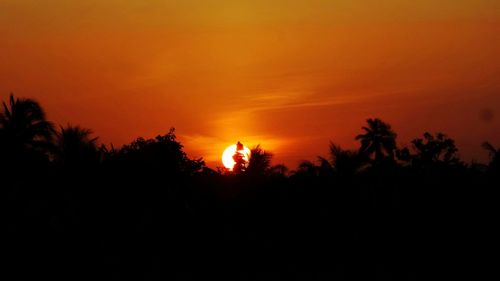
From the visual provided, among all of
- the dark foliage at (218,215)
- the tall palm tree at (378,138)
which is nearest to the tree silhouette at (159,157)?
the dark foliage at (218,215)

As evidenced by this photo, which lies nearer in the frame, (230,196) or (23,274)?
(23,274)

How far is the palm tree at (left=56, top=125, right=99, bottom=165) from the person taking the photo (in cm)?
2923

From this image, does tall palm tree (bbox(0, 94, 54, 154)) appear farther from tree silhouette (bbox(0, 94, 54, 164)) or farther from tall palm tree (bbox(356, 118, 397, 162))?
tall palm tree (bbox(356, 118, 397, 162))

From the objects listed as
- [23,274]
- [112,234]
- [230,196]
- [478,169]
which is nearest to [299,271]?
[230,196]

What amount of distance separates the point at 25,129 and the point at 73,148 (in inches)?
83.8

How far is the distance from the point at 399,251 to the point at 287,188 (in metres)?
6.08

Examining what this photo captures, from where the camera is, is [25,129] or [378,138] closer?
[25,129]

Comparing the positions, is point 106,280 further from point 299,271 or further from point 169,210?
point 299,271

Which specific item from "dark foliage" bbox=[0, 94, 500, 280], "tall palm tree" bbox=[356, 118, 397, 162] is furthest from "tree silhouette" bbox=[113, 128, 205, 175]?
"tall palm tree" bbox=[356, 118, 397, 162]

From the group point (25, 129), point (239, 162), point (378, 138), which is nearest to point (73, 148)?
point (25, 129)

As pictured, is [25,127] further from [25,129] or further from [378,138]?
[378,138]

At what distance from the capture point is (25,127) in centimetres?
2950

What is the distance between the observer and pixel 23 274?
22.8 m

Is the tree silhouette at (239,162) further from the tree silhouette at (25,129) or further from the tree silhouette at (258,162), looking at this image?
the tree silhouette at (25,129)
